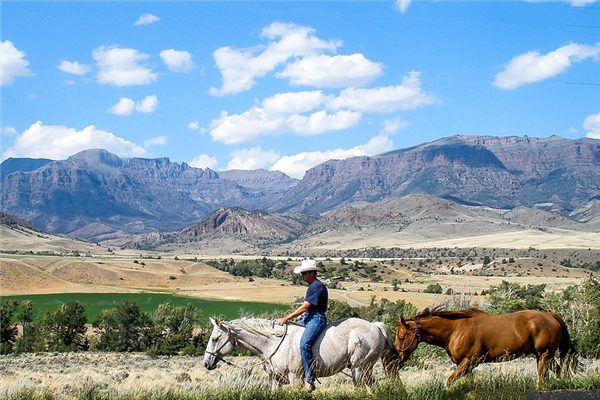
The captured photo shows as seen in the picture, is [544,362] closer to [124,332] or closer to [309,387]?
[309,387]

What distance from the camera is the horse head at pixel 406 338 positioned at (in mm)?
10547

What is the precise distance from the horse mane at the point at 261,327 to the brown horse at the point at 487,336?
2.31 m

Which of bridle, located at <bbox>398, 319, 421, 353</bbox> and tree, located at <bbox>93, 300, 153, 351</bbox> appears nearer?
bridle, located at <bbox>398, 319, 421, 353</bbox>

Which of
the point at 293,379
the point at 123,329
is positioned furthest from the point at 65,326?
the point at 293,379

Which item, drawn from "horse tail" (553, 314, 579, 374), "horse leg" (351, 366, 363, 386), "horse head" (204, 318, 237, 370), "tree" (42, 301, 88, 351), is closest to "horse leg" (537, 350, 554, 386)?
"horse tail" (553, 314, 579, 374)

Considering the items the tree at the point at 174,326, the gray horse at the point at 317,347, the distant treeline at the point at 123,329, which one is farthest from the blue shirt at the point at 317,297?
the tree at the point at 174,326

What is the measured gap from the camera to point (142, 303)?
9494cm

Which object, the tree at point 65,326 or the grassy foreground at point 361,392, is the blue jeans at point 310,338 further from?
the tree at point 65,326

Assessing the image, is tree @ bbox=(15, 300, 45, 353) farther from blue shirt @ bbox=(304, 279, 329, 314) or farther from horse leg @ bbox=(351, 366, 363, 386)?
horse leg @ bbox=(351, 366, 363, 386)

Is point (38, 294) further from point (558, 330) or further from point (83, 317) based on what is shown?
point (558, 330)

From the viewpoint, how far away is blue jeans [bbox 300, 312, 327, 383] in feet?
31.6

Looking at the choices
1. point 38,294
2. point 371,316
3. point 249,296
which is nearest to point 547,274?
point 249,296

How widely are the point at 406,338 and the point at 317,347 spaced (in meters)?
1.90

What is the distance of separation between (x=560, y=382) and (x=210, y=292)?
10975 centimetres
